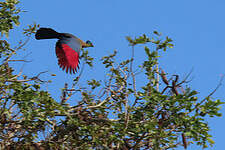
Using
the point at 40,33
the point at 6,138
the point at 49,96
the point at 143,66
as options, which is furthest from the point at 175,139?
the point at 40,33

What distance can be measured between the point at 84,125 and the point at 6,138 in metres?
1.40

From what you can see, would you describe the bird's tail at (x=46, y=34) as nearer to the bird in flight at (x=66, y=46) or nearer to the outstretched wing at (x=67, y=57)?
the bird in flight at (x=66, y=46)

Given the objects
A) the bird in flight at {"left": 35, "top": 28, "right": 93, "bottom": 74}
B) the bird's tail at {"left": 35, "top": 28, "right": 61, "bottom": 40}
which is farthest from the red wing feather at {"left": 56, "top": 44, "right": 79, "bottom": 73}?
the bird's tail at {"left": 35, "top": 28, "right": 61, "bottom": 40}

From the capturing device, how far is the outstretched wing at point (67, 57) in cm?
724

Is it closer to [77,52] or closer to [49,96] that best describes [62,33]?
[77,52]

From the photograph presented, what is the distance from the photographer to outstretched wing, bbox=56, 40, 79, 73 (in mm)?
7242

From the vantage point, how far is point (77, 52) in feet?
25.0

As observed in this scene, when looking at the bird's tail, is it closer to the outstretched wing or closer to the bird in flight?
the bird in flight

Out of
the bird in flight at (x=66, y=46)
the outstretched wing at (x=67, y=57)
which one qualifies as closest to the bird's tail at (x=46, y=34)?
the bird in flight at (x=66, y=46)

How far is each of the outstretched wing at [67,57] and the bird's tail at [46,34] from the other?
62cm

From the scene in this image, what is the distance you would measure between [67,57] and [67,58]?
3 cm

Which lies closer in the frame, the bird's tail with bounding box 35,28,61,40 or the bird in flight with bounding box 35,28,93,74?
the bird in flight with bounding box 35,28,93,74

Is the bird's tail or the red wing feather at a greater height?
the bird's tail

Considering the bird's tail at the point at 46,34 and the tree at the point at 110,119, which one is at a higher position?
the bird's tail at the point at 46,34
